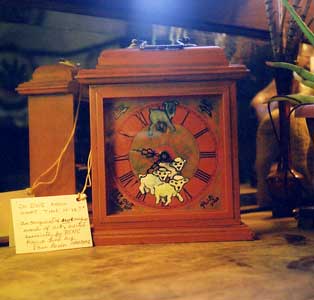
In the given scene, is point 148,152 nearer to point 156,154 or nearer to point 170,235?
point 156,154

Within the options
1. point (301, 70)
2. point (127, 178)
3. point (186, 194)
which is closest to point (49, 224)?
point (127, 178)

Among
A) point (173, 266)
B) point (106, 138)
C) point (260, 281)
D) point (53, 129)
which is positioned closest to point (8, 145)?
point (53, 129)

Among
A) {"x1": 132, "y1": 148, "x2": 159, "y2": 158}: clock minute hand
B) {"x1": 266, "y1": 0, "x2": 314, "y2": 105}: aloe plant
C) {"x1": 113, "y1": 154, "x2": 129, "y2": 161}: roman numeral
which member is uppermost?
{"x1": 266, "y1": 0, "x2": 314, "y2": 105}: aloe plant

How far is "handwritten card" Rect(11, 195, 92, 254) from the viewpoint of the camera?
40.7 inches

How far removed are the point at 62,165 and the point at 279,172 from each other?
0.59 meters

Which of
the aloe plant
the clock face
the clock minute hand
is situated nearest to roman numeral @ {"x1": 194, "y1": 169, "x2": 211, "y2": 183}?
the clock face

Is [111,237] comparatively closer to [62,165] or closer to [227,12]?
[62,165]

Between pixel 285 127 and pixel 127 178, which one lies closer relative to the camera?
pixel 127 178

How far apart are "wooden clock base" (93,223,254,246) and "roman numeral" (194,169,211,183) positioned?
0.35ft

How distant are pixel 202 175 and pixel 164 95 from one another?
201 millimetres

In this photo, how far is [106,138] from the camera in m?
1.09

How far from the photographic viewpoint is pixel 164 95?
107 cm

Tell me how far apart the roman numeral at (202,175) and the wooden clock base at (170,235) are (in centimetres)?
11

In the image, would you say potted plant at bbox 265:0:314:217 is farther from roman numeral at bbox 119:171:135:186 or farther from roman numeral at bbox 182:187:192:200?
roman numeral at bbox 119:171:135:186
